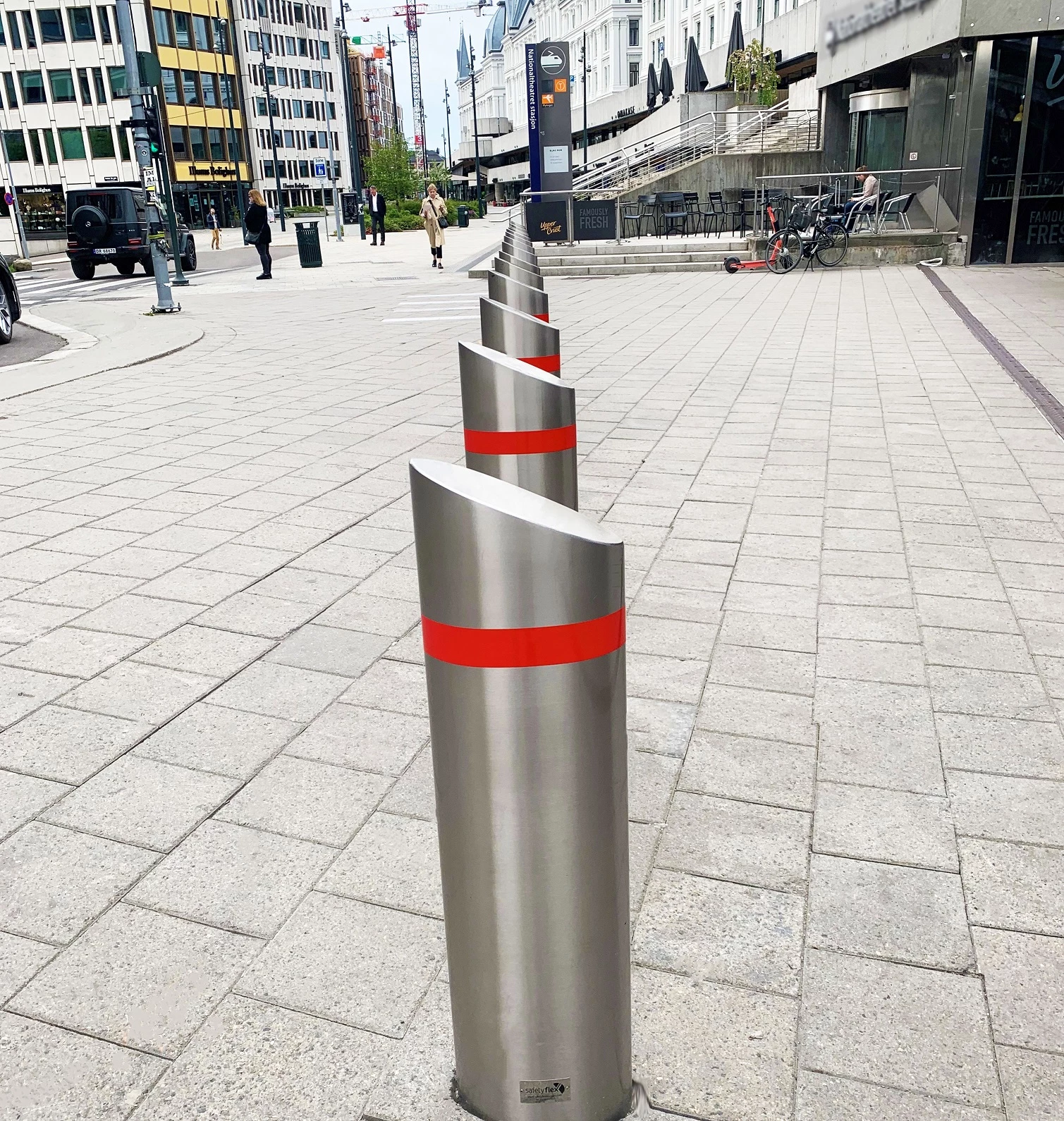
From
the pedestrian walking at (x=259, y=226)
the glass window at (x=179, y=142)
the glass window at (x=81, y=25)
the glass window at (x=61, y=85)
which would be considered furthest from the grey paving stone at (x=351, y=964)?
the glass window at (x=179, y=142)

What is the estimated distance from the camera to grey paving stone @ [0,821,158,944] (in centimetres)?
279

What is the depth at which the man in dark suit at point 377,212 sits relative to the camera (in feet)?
129

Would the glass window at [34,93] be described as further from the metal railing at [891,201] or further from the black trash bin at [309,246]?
the metal railing at [891,201]

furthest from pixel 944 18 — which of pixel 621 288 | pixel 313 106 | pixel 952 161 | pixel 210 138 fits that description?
pixel 313 106

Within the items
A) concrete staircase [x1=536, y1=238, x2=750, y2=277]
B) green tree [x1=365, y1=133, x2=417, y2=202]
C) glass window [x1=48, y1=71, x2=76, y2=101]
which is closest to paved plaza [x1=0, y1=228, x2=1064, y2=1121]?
concrete staircase [x1=536, y1=238, x2=750, y2=277]

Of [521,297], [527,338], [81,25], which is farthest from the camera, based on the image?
[81,25]

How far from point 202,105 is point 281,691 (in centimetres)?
9242

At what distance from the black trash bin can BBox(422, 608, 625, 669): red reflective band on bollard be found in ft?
98.7

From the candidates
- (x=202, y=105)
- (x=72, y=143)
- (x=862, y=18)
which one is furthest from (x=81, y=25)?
(x=862, y=18)

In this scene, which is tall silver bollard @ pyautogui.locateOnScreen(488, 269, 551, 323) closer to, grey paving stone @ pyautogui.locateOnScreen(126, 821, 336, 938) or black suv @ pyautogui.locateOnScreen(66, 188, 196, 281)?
grey paving stone @ pyautogui.locateOnScreen(126, 821, 336, 938)

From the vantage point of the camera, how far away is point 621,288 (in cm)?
2044

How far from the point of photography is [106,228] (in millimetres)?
29766

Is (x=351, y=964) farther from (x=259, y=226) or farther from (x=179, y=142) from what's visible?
(x=179, y=142)

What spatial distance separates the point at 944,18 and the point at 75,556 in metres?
21.3
